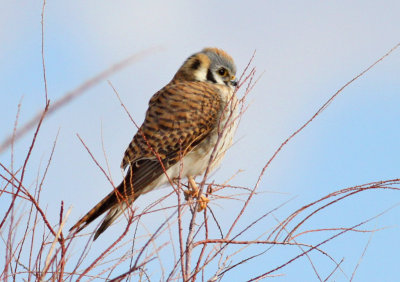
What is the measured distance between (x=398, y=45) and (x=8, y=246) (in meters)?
2.29

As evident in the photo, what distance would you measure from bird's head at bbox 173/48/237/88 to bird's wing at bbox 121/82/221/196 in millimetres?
376

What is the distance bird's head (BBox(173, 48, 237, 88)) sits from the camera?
17.5ft

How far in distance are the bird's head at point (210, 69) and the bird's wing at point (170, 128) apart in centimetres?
38

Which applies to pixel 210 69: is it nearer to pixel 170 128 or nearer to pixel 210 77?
pixel 210 77

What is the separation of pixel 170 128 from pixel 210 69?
3.64ft

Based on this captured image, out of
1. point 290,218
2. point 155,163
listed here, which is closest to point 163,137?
point 155,163

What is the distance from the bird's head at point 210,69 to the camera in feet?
17.5

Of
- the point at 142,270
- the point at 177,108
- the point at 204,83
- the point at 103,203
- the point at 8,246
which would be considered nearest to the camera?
the point at 8,246

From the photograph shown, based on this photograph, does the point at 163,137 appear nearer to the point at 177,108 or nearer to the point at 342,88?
the point at 177,108

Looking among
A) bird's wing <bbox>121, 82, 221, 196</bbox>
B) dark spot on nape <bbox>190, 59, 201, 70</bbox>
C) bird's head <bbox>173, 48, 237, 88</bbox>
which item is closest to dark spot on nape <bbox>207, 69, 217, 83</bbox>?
bird's head <bbox>173, 48, 237, 88</bbox>

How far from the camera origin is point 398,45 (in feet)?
10.8

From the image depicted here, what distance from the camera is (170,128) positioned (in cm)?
449

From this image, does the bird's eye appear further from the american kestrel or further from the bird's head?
the american kestrel

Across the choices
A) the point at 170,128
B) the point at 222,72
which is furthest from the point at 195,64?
the point at 170,128
